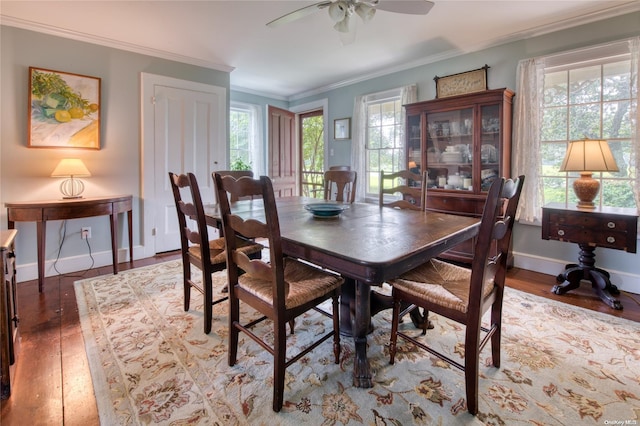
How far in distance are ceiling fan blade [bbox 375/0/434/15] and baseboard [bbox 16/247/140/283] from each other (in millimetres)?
3466

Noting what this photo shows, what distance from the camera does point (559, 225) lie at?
8.72ft

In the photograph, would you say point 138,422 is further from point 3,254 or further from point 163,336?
point 3,254

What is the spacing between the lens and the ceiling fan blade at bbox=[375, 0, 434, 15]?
1946 mm

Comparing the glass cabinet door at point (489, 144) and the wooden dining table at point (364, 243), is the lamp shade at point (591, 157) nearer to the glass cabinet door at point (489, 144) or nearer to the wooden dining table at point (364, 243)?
the glass cabinet door at point (489, 144)

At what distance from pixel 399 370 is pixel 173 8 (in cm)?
316

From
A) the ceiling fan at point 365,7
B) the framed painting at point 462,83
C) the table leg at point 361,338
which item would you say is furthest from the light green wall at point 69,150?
the table leg at point 361,338

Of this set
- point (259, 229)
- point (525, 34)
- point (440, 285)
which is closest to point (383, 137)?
point (525, 34)

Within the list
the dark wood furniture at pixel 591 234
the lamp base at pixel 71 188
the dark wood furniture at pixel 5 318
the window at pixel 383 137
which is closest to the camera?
the dark wood furniture at pixel 5 318

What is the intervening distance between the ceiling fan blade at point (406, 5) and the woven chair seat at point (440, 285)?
61.6 inches

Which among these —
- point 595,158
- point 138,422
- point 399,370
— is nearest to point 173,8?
point 138,422

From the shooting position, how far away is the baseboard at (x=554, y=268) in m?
2.70

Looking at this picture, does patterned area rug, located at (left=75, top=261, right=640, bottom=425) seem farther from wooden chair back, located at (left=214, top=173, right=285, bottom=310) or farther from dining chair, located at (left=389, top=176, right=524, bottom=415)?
wooden chair back, located at (left=214, top=173, right=285, bottom=310)

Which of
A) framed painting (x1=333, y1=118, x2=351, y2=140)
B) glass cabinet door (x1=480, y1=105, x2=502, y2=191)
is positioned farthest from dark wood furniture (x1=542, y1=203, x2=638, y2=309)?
framed painting (x1=333, y1=118, x2=351, y2=140)

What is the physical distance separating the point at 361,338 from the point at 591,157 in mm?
2391
